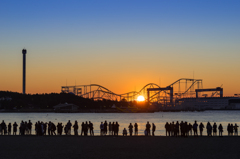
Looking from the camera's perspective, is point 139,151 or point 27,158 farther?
point 139,151

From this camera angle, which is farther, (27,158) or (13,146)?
(13,146)

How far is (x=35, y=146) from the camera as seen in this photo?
2375cm

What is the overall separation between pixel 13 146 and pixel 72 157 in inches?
273

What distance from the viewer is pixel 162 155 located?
19.4 meters

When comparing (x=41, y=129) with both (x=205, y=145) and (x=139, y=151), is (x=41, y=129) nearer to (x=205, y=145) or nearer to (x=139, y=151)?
(x=139, y=151)

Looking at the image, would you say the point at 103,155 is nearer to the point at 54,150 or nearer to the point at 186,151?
the point at 54,150

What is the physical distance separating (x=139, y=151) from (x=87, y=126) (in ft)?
40.5

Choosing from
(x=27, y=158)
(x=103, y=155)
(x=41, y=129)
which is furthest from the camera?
(x=41, y=129)

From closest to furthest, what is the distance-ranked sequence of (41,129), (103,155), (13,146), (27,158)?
(27,158), (103,155), (13,146), (41,129)

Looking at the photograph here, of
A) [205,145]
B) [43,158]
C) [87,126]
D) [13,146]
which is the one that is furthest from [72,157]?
[87,126]

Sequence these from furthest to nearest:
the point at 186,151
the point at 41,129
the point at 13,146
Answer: the point at 41,129 → the point at 13,146 → the point at 186,151

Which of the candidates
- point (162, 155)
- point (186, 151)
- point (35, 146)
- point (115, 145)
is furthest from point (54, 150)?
point (186, 151)

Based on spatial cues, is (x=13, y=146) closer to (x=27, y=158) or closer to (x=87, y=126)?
(x=27, y=158)

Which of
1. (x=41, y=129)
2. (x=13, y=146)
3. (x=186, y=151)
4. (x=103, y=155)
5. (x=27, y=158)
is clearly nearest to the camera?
(x=27, y=158)
